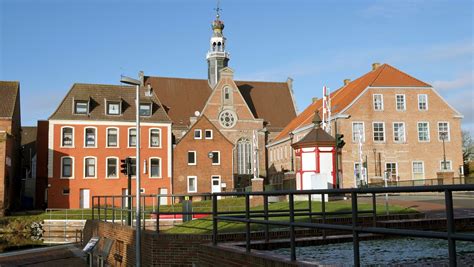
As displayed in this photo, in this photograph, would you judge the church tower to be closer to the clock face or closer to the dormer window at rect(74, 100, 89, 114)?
the clock face

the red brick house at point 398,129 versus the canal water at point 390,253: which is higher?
the red brick house at point 398,129

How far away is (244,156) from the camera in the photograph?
6475 centimetres

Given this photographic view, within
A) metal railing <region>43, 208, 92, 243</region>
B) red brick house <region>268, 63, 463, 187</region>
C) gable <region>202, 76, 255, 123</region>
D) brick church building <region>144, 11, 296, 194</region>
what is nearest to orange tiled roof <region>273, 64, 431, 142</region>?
red brick house <region>268, 63, 463, 187</region>

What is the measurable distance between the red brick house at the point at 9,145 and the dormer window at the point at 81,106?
5.61 meters

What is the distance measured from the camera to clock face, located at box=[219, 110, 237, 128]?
64125 mm

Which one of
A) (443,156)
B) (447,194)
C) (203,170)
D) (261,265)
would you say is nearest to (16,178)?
(203,170)

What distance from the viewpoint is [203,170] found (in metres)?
51.9

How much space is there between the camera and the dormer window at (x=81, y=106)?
Answer: 48.3 meters

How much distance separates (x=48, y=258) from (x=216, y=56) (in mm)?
56656

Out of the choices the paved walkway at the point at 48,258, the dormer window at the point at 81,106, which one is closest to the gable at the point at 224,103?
the dormer window at the point at 81,106

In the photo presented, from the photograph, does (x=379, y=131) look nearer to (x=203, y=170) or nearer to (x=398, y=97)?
(x=398, y=97)

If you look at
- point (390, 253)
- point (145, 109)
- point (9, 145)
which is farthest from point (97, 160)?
point (390, 253)

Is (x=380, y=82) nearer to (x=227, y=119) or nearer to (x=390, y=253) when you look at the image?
(x=227, y=119)

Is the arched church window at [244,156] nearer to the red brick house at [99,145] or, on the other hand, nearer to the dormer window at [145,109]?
the red brick house at [99,145]
